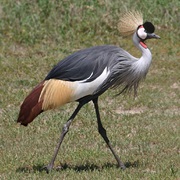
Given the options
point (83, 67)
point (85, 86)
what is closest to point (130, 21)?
point (83, 67)

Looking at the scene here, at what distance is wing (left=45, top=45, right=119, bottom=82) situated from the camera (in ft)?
22.3

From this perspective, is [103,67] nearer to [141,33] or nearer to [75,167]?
[141,33]

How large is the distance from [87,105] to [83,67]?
9.96 feet

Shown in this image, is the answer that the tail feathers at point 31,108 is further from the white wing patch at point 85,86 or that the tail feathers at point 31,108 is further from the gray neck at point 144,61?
the gray neck at point 144,61

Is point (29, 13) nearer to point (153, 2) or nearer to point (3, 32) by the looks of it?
point (3, 32)

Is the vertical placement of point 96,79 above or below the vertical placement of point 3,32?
above

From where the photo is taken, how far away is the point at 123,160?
24.7 feet

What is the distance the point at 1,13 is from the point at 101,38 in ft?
6.73

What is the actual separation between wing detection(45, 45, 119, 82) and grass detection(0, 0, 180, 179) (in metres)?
0.96

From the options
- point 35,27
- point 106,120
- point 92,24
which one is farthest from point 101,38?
point 106,120

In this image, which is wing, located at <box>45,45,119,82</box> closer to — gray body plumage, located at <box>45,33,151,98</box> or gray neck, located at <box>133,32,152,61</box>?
gray body plumage, located at <box>45,33,151,98</box>

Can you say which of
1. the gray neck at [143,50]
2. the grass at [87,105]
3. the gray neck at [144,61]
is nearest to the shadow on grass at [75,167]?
the grass at [87,105]

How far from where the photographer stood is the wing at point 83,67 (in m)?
6.81

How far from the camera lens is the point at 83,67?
6824mm
